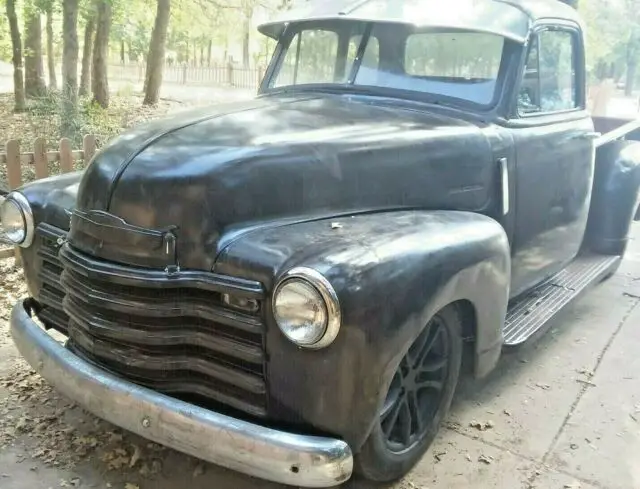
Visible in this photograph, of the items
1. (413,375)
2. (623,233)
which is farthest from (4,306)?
(623,233)

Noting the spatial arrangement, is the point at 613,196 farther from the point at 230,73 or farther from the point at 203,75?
the point at 203,75

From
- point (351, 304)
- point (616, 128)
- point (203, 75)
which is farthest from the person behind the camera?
point (203, 75)

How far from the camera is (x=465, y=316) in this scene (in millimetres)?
2973

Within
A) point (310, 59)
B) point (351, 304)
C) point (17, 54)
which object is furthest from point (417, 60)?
point (17, 54)

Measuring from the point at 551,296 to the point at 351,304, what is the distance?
7.80 ft

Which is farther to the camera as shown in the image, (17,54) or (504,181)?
(17,54)

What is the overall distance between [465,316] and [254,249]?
1098mm

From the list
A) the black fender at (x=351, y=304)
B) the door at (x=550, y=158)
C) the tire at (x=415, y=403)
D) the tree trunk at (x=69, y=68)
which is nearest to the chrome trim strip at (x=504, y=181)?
the door at (x=550, y=158)

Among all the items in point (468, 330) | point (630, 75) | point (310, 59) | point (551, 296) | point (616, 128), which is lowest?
point (551, 296)

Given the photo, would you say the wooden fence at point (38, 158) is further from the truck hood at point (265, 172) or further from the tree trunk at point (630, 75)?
the tree trunk at point (630, 75)

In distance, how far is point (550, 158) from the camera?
12.9ft

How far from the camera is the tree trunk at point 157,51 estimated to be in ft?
→ 50.3

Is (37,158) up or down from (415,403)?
up

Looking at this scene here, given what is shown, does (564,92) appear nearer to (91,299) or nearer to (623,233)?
(623,233)
